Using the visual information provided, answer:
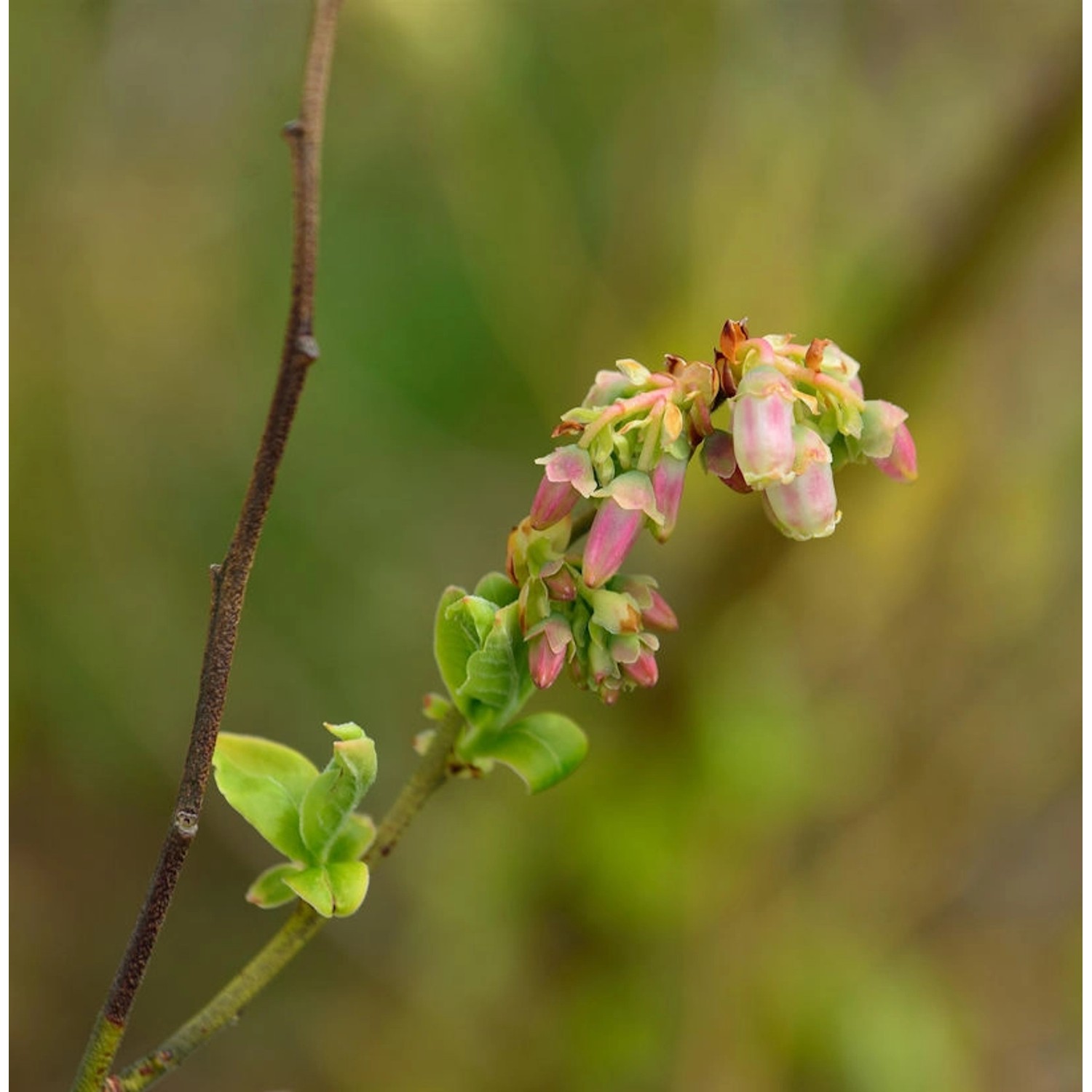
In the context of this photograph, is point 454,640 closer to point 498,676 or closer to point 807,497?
point 498,676

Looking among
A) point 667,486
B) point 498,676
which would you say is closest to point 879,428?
point 667,486

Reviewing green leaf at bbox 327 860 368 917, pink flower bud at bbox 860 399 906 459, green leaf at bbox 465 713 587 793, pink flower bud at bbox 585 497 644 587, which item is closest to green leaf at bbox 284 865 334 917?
green leaf at bbox 327 860 368 917

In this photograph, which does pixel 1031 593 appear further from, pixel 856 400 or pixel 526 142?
pixel 856 400

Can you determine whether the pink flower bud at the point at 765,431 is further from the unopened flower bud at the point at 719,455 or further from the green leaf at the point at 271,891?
the green leaf at the point at 271,891

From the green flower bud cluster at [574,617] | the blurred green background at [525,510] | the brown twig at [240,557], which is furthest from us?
the blurred green background at [525,510]

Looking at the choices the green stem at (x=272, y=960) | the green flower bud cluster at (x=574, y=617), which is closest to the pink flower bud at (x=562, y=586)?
the green flower bud cluster at (x=574, y=617)
